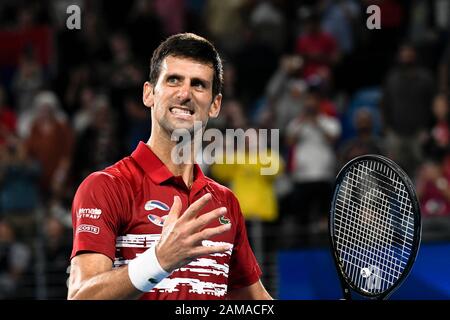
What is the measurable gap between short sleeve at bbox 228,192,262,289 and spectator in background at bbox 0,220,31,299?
6089 millimetres

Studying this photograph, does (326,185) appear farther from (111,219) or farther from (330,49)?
(111,219)

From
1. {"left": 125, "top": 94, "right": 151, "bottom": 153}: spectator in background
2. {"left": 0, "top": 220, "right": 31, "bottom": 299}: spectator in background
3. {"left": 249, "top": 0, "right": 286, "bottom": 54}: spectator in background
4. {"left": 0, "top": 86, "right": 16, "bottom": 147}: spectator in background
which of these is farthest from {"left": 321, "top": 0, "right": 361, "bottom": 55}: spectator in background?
{"left": 0, "top": 220, "right": 31, "bottom": 299}: spectator in background

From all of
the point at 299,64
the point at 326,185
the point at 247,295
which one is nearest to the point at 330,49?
the point at 299,64

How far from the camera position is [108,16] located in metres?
14.5

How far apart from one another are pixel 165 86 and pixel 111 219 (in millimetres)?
675

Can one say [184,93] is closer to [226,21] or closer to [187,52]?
[187,52]

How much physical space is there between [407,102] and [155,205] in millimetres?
7177

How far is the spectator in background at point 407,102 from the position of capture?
436 inches

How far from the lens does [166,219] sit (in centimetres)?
392

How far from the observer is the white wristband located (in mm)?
3893

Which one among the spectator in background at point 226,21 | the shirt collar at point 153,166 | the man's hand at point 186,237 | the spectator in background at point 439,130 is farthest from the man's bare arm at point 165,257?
the spectator in background at point 226,21

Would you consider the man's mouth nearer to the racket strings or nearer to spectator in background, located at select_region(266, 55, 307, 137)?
the racket strings

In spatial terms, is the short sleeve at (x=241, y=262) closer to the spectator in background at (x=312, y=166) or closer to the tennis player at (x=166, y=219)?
the tennis player at (x=166, y=219)

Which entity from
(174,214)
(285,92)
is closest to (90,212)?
(174,214)
